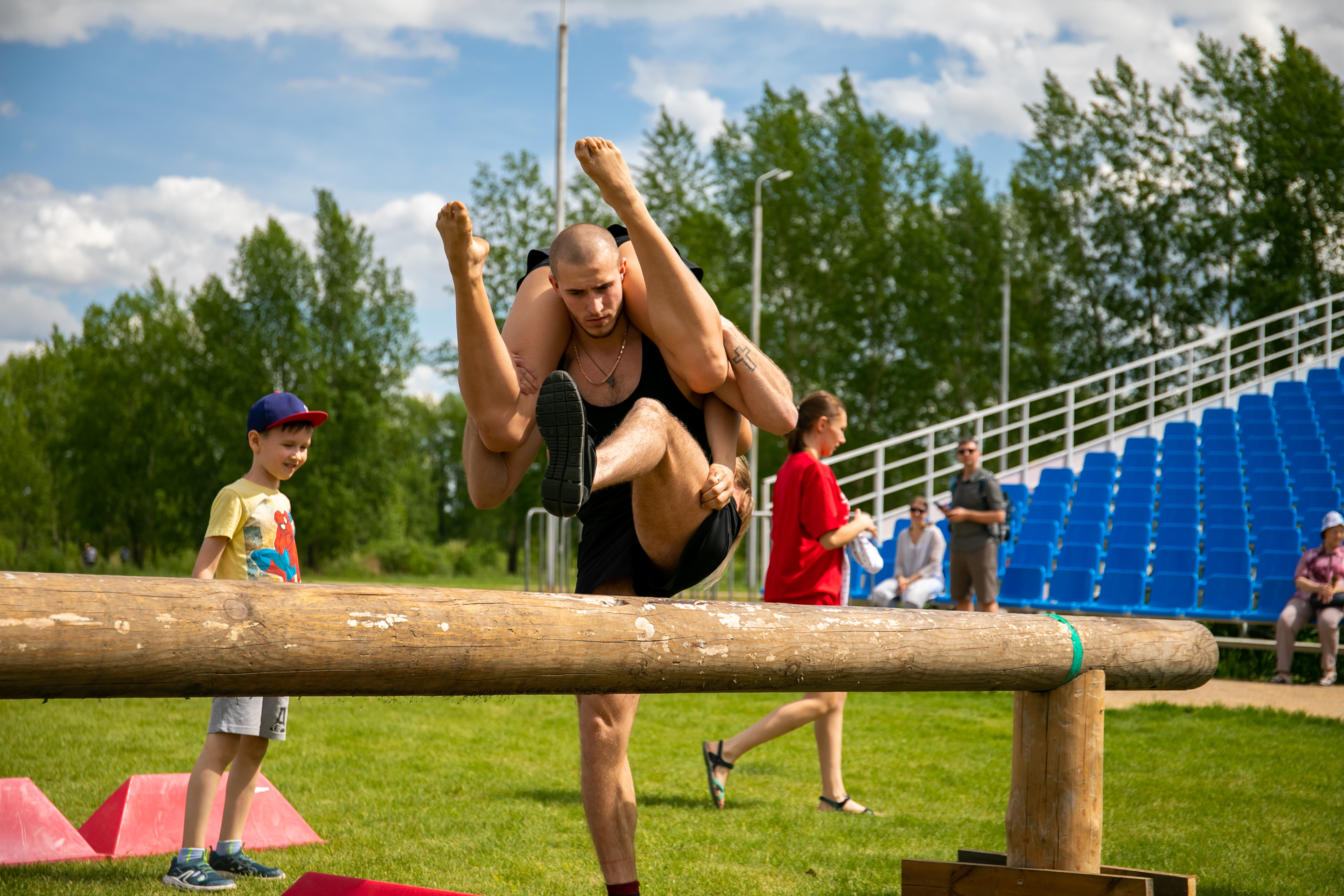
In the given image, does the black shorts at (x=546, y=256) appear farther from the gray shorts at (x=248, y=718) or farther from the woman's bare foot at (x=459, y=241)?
the gray shorts at (x=248, y=718)

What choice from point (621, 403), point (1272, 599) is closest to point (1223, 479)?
point (1272, 599)

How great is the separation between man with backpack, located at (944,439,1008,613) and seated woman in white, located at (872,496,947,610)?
1.84 feet

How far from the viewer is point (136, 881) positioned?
3.66m

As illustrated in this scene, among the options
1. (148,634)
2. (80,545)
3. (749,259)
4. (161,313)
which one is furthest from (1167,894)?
(80,545)

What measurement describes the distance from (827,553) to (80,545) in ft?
142

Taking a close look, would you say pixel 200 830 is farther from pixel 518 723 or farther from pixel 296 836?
pixel 518 723

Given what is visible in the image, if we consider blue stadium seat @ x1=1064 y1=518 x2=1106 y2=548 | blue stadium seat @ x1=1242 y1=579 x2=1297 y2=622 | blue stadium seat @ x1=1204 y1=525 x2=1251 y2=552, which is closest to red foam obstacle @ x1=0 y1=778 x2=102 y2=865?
blue stadium seat @ x1=1242 y1=579 x2=1297 y2=622

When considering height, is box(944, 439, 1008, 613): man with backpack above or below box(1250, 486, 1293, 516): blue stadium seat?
below

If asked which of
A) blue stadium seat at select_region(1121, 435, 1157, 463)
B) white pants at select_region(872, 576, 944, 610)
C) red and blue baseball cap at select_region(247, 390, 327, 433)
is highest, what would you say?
blue stadium seat at select_region(1121, 435, 1157, 463)

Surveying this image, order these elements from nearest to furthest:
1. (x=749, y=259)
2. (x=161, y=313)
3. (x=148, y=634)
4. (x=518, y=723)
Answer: (x=148, y=634), (x=518, y=723), (x=749, y=259), (x=161, y=313)

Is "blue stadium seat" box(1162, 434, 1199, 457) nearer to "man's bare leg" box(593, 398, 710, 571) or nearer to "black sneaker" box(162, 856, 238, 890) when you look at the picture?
"man's bare leg" box(593, 398, 710, 571)

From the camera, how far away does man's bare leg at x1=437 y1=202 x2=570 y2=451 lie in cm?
256

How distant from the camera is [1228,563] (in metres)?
10.9

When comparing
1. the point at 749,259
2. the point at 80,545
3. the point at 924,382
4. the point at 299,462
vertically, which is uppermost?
the point at 749,259
